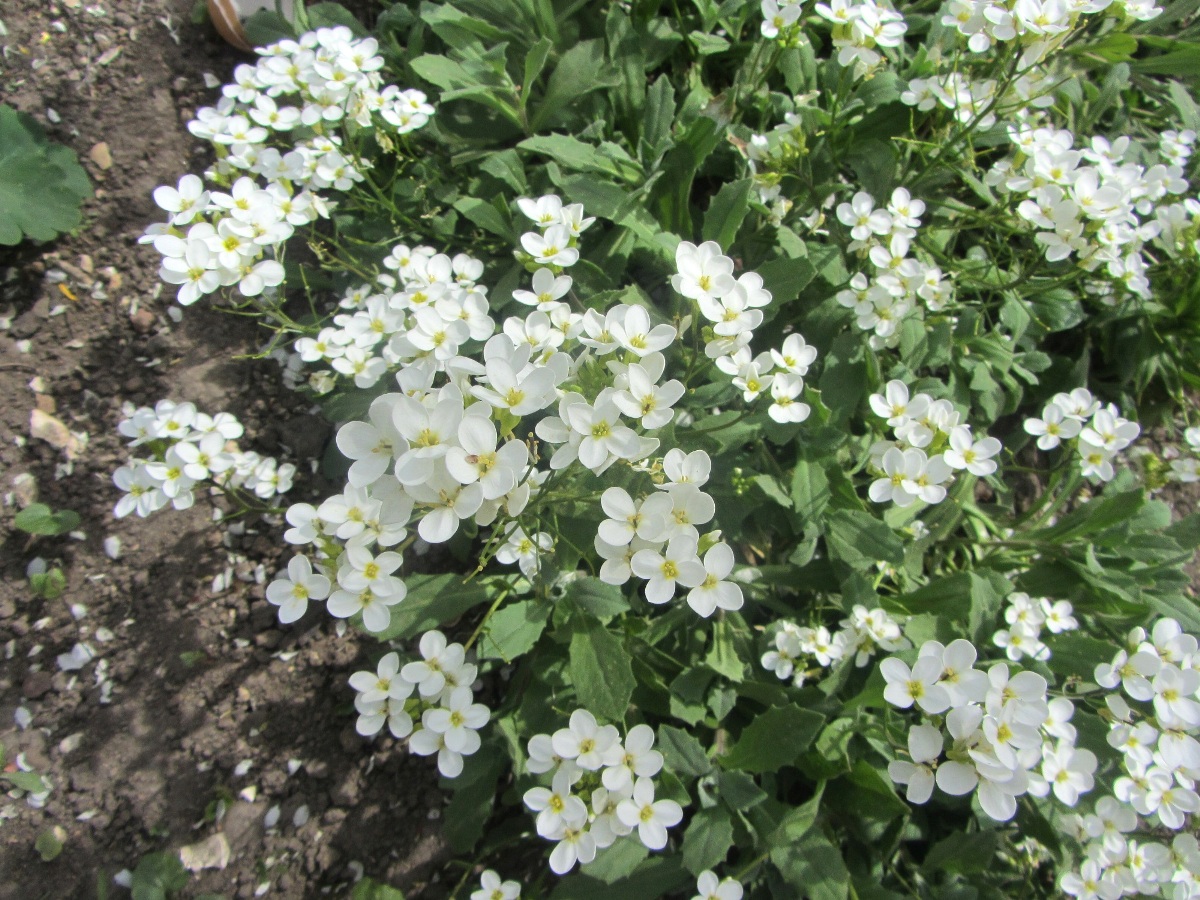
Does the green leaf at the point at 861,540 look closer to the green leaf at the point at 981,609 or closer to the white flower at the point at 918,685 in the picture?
the green leaf at the point at 981,609

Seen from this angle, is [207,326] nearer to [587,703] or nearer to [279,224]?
[279,224]

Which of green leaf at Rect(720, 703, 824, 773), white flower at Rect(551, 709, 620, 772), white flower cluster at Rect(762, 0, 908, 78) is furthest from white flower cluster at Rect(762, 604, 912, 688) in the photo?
white flower cluster at Rect(762, 0, 908, 78)

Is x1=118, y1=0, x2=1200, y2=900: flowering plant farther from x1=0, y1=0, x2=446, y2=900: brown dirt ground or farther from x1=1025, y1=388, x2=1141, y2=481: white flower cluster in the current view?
x1=0, y1=0, x2=446, y2=900: brown dirt ground

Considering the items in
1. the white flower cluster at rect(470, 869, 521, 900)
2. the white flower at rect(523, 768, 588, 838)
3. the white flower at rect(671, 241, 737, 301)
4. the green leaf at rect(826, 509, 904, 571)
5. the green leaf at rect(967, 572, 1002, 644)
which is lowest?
the white flower cluster at rect(470, 869, 521, 900)

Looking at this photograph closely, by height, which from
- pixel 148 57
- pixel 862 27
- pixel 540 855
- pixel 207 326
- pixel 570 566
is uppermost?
pixel 862 27

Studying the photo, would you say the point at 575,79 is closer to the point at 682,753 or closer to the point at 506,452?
the point at 506,452

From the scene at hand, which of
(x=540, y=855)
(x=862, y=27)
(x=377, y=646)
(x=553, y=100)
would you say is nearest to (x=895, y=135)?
(x=862, y=27)
